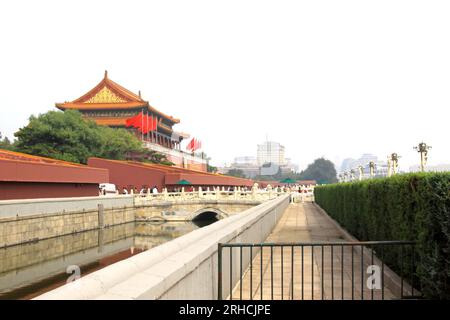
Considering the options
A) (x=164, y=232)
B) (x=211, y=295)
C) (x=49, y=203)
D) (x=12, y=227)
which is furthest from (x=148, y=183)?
(x=211, y=295)

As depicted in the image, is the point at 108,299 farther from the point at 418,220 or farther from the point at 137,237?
the point at 137,237

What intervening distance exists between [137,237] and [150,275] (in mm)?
27993

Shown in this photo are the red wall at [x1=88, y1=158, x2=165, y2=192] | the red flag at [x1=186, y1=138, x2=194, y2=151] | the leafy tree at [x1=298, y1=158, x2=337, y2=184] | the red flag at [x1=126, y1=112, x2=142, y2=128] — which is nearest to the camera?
the red wall at [x1=88, y1=158, x2=165, y2=192]

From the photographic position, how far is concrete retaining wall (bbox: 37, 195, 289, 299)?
269cm

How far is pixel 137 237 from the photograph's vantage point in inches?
1193

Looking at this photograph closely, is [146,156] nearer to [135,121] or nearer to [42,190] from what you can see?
[135,121]

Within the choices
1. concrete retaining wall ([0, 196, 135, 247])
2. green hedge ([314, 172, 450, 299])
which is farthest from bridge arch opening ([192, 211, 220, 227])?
green hedge ([314, 172, 450, 299])

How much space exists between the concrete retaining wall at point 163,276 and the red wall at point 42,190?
763 inches

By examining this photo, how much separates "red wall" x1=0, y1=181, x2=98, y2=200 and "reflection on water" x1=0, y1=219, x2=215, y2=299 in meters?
2.74

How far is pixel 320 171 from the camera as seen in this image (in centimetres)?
14425

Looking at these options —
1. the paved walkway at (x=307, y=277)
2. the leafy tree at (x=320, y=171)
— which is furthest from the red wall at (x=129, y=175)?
the leafy tree at (x=320, y=171)

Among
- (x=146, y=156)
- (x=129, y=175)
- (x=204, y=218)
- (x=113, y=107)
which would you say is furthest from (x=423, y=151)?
(x=113, y=107)

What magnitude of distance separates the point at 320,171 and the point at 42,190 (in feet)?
413

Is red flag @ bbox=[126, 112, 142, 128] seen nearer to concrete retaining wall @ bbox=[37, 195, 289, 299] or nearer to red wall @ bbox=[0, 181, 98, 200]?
red wall @ bbox=[0, 181, 98, 200]
